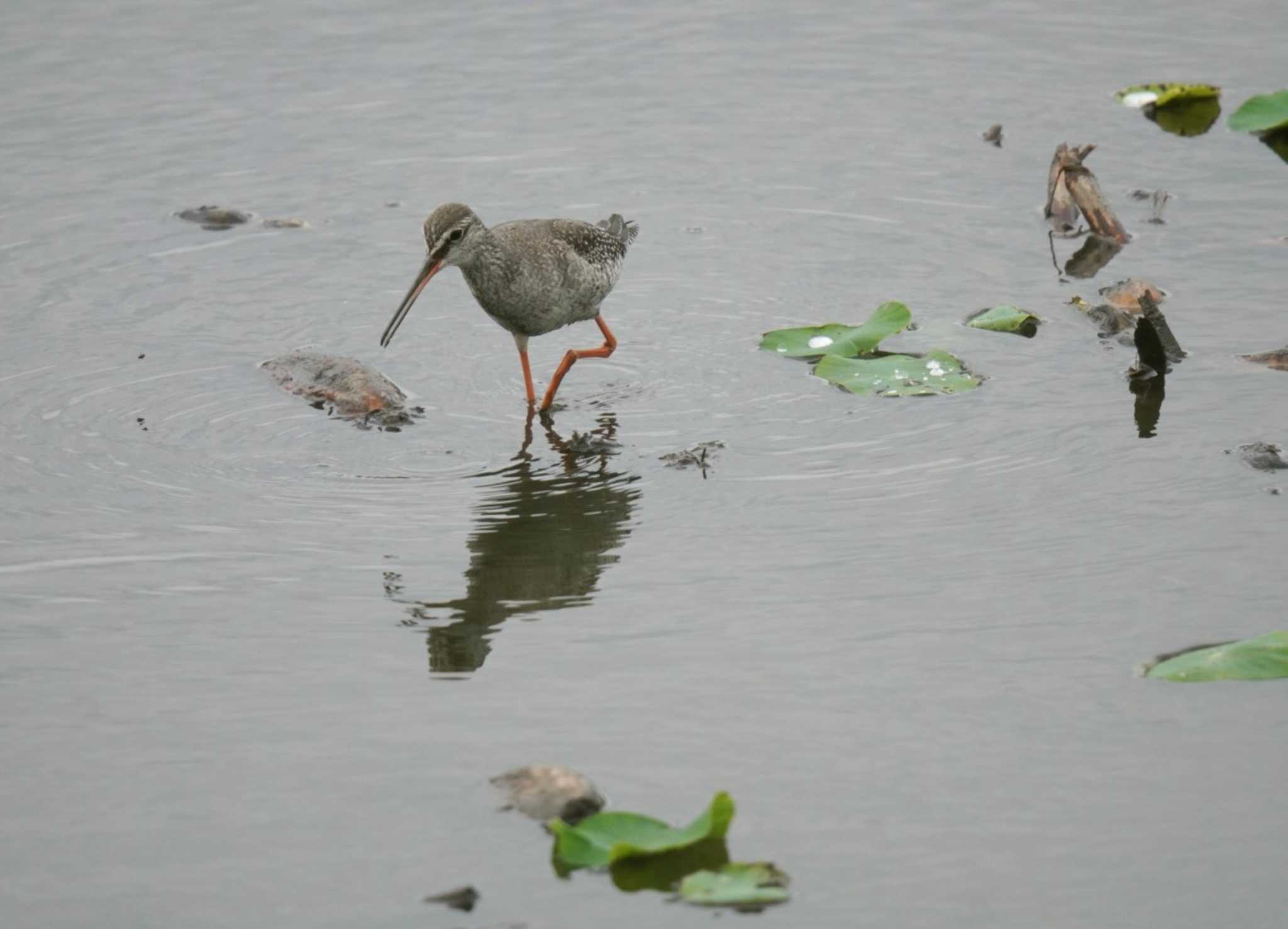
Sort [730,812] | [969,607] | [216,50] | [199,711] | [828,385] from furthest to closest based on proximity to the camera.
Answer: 1. [216,50]
2. [828,385]
3. [969,607]
4. [199,711]
5. [730,812]

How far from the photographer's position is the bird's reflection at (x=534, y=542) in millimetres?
7520

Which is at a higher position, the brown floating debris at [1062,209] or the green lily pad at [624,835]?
the brown floating debris at [1062,209]

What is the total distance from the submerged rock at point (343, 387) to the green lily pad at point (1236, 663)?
15.9 feet

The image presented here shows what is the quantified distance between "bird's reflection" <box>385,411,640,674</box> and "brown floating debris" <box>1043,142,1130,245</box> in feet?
14.8

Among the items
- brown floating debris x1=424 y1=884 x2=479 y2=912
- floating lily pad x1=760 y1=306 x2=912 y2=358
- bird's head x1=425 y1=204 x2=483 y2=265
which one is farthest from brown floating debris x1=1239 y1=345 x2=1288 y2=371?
brown floating debris x1=424 y1=884 x2=479 y2=912

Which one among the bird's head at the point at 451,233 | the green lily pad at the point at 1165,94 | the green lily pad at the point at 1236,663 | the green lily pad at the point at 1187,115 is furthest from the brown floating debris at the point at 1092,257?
the green lily pad at the point at 1236,663

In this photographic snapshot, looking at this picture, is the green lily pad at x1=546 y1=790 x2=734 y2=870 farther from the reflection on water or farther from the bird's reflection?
the reflection on water

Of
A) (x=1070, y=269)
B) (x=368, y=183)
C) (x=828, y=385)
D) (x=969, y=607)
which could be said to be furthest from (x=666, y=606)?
(x=368, y=183)

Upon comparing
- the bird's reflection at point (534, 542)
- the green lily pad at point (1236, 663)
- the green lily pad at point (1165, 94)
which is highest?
the green lily pad at point (1165, 94)

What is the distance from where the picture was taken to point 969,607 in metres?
7.41

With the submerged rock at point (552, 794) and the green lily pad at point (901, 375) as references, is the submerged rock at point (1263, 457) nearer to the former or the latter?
the green lily pad at point (901, 375)

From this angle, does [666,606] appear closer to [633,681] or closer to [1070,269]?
[633,681]

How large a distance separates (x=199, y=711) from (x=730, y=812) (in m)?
2.44

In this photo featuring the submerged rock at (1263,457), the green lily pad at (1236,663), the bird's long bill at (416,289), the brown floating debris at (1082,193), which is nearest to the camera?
the green lily pad at (1236,663)
